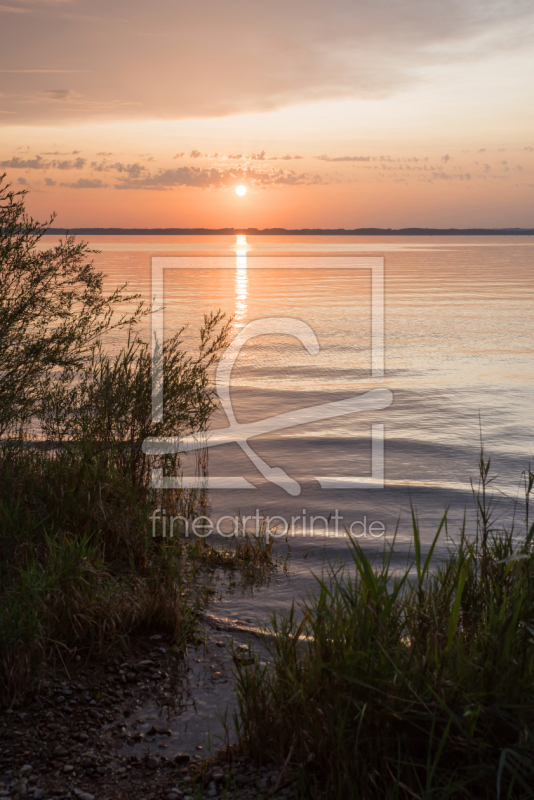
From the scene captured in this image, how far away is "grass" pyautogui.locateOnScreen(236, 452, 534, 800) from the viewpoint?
372cm

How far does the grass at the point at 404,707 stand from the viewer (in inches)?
146

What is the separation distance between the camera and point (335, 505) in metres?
12.7

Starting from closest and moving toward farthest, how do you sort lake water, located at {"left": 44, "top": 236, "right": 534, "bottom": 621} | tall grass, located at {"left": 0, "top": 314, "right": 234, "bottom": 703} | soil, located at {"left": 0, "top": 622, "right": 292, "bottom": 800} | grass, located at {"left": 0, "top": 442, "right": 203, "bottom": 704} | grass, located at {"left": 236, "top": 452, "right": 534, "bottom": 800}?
grass, located at {"left": 236, "top": 452, "right": 534, "bottom": 800}
soil, located at {"left": 0, "top": 622, "right": 292, "bottom": 800}
grass, located at {"left": 0, "top": 442, "right": 203, "bottom": 704}
tall grass, located at {"left": 0, "top": 314, "right": 234, "bottom": 703}
lake water, located at {"left": 44, "top": 236, "right": 534, "bottom": 621}

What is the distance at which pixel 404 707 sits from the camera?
396 cm

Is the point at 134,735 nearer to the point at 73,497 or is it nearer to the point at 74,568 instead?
the point at 74,568

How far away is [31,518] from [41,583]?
175 cm

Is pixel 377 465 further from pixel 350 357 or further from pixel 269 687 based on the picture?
pixel 350 357

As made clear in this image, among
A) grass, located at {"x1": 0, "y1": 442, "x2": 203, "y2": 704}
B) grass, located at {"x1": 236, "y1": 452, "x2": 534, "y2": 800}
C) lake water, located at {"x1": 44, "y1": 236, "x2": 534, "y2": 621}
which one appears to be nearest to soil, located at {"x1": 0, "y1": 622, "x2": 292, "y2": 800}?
grass, located at {"x1": 0, "y1": 442, "x2": 203, "y2": 704}

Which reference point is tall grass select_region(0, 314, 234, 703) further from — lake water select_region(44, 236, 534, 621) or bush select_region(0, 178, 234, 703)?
lake water select_region(44, 236, 534, 621)

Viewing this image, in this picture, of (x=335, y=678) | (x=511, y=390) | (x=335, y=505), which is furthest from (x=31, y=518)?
(x=511, y=390)

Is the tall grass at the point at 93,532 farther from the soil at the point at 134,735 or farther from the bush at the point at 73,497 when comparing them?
the soil at the point at 134,735

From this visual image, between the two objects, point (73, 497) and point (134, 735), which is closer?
point (134, 735)

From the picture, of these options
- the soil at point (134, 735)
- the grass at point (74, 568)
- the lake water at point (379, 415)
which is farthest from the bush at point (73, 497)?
the lake water at point (379, 415)

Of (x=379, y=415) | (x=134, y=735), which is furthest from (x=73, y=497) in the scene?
(x=379, y=415)
